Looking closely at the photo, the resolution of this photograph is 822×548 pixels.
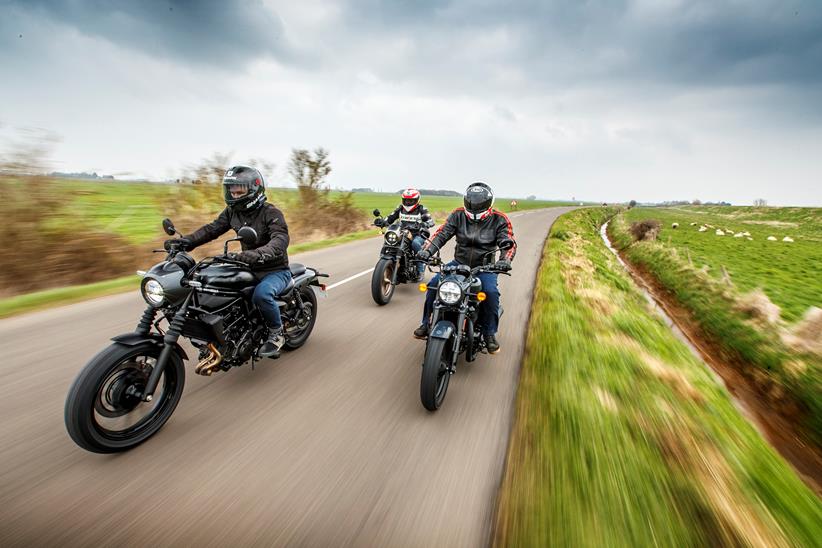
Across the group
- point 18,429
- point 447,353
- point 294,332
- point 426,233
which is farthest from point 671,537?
point 426,233

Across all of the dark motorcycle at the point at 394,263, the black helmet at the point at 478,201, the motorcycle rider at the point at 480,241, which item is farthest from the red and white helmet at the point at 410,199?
the black helmet at the point at 478,201

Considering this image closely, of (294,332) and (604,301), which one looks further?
(604,301)

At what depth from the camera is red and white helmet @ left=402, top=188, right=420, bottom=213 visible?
782cm

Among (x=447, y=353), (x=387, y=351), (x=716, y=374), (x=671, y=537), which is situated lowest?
(x=716, y=374)

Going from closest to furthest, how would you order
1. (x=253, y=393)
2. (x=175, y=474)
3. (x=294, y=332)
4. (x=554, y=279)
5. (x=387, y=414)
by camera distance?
(x=175, y=474)
(x=387, y=414)
(x=253, y=393)
(x=294, y=332)
(x=554, y=279)

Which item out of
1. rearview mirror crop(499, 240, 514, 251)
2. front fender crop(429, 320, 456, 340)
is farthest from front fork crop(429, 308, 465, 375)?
rearview mirror crop(499, 240, 514, 251)

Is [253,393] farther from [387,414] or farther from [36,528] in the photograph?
[36,528]

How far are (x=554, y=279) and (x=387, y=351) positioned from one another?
16.9 ft

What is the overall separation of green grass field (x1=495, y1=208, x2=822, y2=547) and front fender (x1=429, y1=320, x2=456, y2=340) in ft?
3.30

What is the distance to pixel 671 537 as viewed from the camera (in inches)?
79.0

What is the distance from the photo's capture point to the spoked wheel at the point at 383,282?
631 centimetres

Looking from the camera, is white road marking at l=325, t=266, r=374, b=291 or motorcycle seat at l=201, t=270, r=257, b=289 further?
white road marking at l=325, t=266, r=374, b=291

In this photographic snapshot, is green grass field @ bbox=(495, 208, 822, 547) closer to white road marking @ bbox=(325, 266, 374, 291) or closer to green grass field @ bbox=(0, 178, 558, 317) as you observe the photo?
white road marking @ bbox=(325, 266, 374, 291)

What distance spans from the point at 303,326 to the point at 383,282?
202 cm
